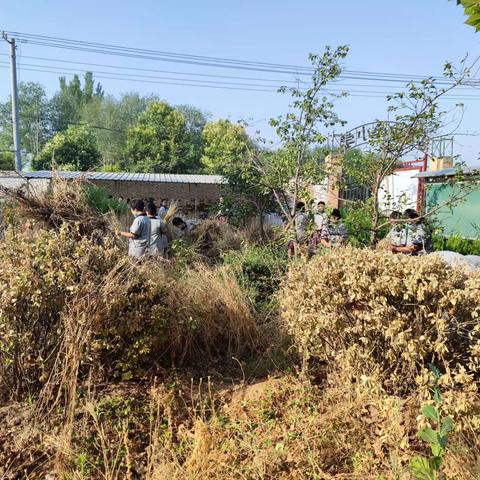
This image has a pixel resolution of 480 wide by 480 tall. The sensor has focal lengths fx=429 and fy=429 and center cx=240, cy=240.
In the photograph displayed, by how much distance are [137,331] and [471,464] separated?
231 centimetres

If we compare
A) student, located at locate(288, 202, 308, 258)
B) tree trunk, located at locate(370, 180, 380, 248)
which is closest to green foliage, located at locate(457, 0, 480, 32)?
tree trunk, located at locate(370, 180, 380, 248)

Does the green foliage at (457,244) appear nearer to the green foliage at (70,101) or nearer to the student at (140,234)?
the student at (140,234)

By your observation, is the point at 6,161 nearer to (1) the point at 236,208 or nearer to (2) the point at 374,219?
(1) the point at 236,208

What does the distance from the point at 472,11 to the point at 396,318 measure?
5.74 ft

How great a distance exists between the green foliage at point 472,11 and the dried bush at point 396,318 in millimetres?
1449

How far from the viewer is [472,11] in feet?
5.78

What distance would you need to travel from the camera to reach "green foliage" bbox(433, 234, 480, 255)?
27.3 feet

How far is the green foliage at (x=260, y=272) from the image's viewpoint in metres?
4.79

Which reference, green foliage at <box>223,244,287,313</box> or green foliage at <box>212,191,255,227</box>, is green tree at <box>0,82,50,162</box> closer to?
green foliage at <box>212,191,255,227</box>

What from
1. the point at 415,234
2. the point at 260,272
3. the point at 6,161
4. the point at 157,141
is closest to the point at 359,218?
the point at 415,234

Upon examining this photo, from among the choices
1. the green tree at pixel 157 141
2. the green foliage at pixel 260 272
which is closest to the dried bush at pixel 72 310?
the green foliage at pixel 260 272

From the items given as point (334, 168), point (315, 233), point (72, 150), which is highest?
point (72, 150)

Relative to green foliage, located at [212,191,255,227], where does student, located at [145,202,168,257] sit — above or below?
below

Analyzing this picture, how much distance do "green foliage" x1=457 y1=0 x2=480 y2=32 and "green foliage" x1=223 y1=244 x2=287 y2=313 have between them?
3.30m
